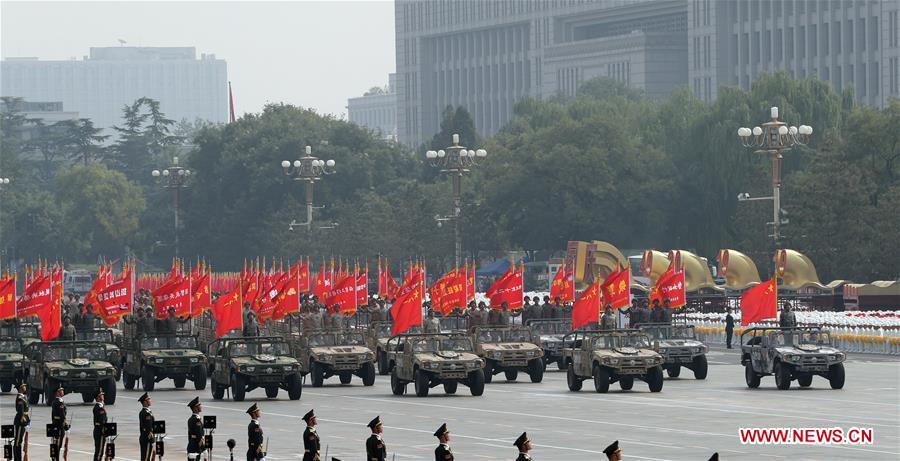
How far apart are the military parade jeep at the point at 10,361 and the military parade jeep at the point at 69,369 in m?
1.81

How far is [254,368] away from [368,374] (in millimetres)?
5737

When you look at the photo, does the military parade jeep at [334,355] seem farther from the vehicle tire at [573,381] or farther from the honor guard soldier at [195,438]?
the honor guard soldier at [195,438]

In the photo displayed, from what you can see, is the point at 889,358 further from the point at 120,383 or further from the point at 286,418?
the point at 286,418

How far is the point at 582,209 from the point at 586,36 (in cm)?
9203

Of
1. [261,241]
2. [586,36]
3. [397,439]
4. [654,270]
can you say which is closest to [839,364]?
[397,439]

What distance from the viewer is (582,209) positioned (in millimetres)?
105438

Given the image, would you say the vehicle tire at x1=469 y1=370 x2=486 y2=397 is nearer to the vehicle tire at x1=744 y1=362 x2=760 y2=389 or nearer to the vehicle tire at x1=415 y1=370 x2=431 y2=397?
the vehicle tire at x1=415 y1=370 x2=431 y2=397

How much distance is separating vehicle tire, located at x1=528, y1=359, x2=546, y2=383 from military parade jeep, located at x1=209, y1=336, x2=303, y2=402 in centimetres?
700

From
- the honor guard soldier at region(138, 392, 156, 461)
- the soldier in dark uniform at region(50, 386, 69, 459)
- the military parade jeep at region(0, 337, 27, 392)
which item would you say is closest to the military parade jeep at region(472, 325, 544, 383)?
the military parade jeep at region(0, 337, 27, 392)

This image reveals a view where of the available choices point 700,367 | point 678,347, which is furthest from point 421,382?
point 700,367

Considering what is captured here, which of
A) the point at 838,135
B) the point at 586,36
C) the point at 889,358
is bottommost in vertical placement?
the point at 889,358

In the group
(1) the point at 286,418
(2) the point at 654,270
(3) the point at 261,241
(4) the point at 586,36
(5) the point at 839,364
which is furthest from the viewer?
(4) the point at 586,36

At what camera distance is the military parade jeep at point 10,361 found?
4353cm

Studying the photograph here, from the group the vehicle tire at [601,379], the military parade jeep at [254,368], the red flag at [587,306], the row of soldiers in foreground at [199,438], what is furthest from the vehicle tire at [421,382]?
the row of soldiers in foreground at [199,438]
